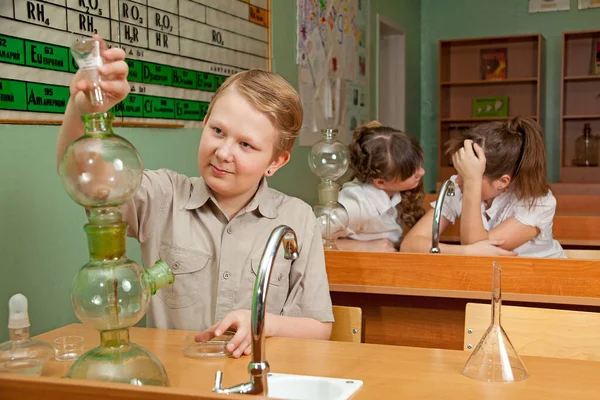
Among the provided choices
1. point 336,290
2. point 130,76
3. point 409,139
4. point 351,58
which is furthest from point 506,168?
point 351,58

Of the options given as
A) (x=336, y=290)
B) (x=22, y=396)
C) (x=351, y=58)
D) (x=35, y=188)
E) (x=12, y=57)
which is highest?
(x=351, y=58)

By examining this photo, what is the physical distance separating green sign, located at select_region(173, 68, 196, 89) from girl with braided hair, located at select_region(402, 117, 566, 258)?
992 mm

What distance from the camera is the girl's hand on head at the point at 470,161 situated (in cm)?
243

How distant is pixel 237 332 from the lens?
4.21 ft

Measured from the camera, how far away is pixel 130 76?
7.66 feet

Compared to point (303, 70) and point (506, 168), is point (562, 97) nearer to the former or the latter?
point (303, 70)

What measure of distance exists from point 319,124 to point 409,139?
4.87 ft

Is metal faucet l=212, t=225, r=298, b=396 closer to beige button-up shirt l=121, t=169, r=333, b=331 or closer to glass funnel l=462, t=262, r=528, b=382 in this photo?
glass funnel l=462, t=262, r=528, b=382

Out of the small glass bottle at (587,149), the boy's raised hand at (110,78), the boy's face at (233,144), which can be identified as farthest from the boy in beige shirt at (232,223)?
the small glass bottle at (587,149)

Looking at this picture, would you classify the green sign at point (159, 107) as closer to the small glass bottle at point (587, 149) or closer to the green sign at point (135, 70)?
the green sign at point (135, 70)

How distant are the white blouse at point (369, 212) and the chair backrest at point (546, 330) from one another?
1007 mm

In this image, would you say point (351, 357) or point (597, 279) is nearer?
point (351, 357)

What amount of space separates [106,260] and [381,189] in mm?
1814

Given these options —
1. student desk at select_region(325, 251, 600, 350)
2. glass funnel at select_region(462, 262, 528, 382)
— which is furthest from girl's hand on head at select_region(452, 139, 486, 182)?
glass funnel at select_region(462, 262, 528, 382)
